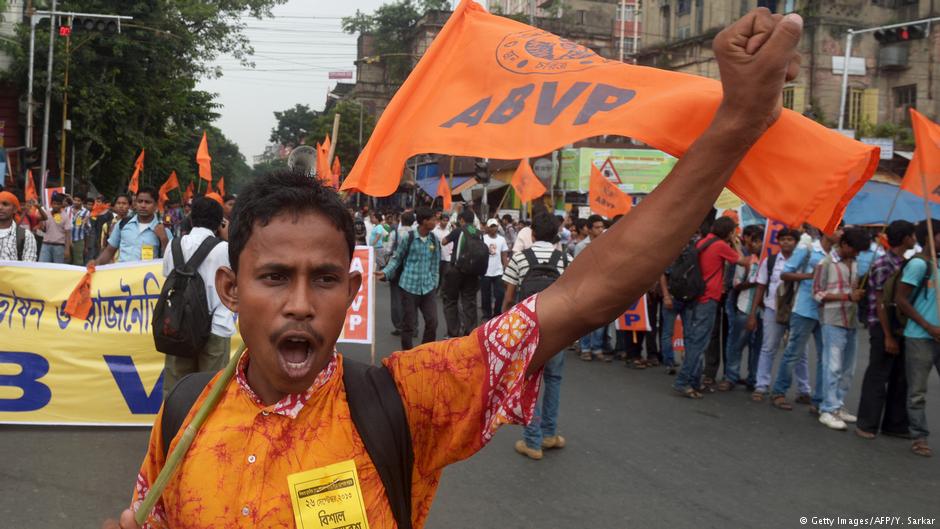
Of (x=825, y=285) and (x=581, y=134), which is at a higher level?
(x=581, y=134)

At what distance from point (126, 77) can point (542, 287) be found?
30.4 m

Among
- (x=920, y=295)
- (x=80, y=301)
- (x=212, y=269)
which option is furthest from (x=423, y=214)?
(x=920, y=295)

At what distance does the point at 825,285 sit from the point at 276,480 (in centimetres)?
712

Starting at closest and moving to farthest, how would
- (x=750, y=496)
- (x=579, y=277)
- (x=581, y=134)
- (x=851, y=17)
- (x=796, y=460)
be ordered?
1. (x=579, y=277)
2. (x=581, y=134)
3. (x=750, y=496)
4. (x=796, y=460)
5. (x=851, y=17)

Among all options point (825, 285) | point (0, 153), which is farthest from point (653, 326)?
point (0, 153)

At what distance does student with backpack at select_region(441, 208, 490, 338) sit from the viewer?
1116 cm

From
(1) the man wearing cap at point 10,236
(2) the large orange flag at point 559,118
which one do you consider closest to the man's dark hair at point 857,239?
(2) the large orange flag at point 559,118

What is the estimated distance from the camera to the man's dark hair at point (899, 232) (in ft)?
23.6

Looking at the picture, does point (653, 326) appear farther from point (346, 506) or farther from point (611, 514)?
point (346, 506)

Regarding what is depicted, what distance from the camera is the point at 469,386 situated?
5.23 ft

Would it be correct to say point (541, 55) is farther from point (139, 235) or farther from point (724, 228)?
point (724, 228)

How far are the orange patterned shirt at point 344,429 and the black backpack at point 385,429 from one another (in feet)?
0.05

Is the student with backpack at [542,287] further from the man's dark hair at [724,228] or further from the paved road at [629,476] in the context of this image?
the man's dark hair at [724,228]

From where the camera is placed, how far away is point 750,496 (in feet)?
18.2
